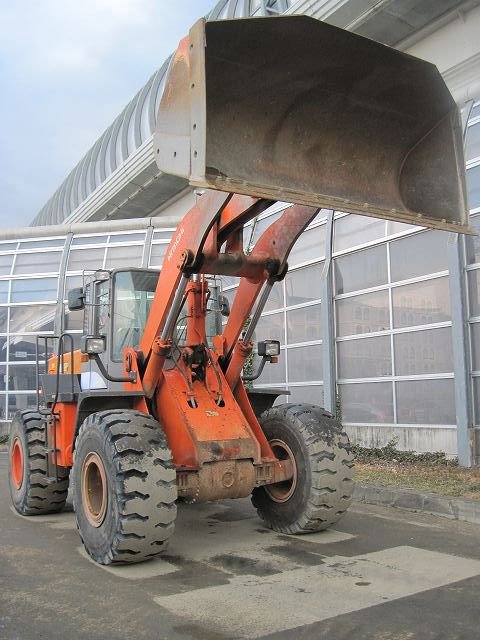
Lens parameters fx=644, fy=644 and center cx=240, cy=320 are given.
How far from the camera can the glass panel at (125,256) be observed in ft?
60.5

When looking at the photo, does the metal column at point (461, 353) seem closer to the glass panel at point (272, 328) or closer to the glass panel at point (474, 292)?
the glass panel at point (474, 292)

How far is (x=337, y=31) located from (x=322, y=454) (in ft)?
12.3

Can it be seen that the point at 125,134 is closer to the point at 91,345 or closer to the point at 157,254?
the point at 157,254

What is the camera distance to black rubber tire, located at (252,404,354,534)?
616 centimetres

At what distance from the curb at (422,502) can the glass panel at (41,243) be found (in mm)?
13527

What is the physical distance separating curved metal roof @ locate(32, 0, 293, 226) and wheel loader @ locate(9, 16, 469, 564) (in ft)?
31.0

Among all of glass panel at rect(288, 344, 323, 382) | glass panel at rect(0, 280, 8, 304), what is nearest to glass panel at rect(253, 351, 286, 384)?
glass panel at rect(288, 344, 323, 382)

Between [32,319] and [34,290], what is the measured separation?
0.86 m

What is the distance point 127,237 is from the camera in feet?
61.8

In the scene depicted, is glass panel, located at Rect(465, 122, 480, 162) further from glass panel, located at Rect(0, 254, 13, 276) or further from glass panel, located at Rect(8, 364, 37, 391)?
glass panel, located at Rect(0, 254, 13, 276)

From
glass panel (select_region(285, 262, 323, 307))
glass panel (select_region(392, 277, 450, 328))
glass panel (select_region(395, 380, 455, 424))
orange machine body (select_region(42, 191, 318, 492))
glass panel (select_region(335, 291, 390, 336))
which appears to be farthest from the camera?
glass panel (select_region(285, 262, 323, 307))

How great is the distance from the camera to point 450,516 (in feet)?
24.1

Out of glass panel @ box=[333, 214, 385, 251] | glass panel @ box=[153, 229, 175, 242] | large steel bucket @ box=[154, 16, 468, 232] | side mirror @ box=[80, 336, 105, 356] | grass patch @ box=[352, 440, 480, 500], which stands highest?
glass panel @ box=[153, 229, 175, 242]

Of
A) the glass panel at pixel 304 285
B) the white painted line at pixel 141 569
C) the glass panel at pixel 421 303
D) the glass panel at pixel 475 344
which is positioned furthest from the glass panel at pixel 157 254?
the white painted line at pixel 141 569
